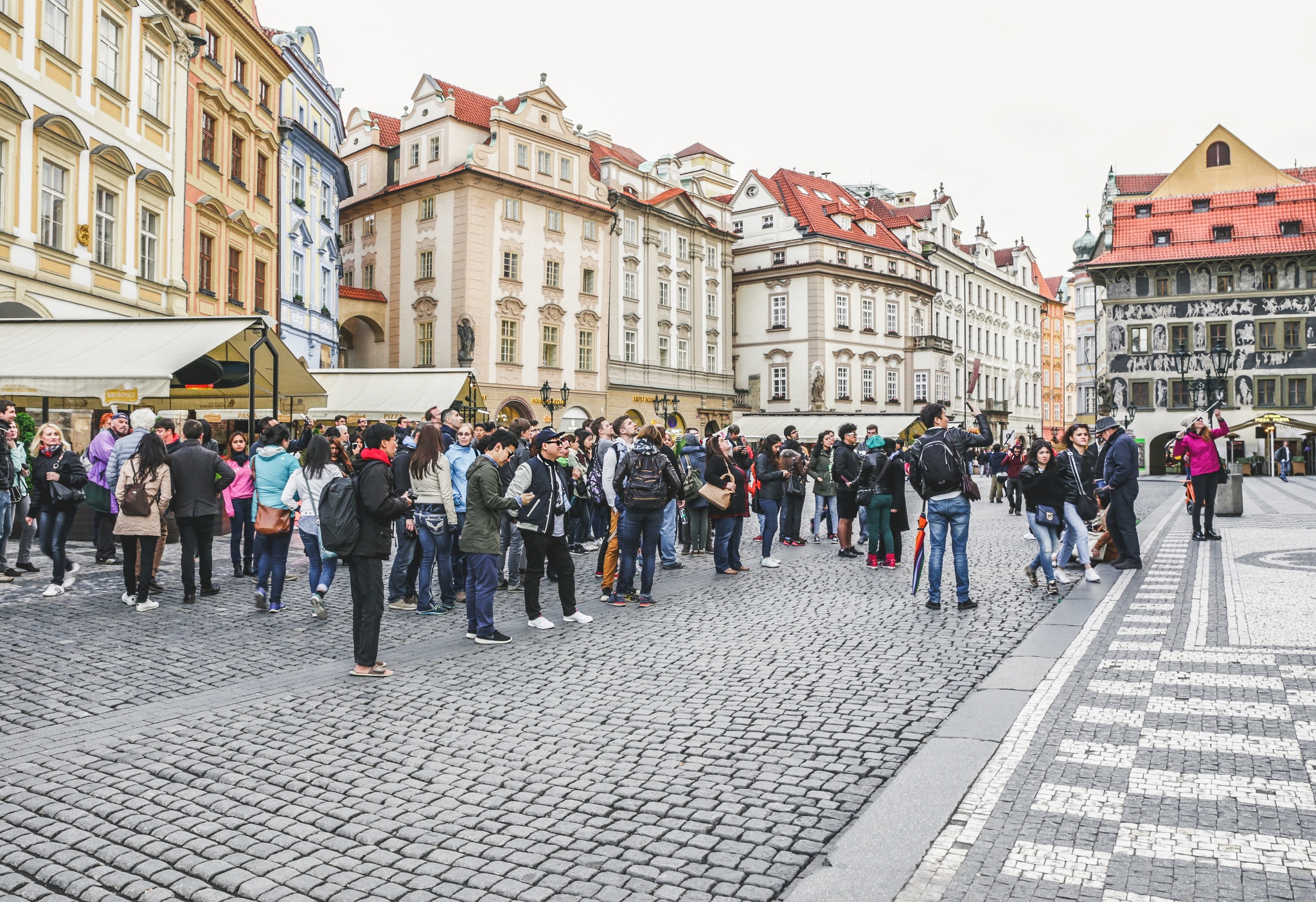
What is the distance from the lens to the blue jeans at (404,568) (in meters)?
10.2

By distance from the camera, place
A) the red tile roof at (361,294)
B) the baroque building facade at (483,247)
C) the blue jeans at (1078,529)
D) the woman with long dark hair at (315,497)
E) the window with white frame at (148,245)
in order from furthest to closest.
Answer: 1. the red tile roof at (361,294)
2. the baroque building facade at (483,247)
3. the window with white frame at (148,245)
4. the blue jeans at (1078,529)
5. the woman with long dark hair at (315,497)

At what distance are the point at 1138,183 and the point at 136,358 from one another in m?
75.7

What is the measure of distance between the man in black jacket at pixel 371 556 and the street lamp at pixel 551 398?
1079 inches

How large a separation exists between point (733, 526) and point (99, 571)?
7.70 metres

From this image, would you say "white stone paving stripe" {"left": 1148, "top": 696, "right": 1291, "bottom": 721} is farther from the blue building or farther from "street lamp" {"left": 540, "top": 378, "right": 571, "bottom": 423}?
"street lamp" {"left": 540, "top": 378, "right": 571, "bottom": 423}

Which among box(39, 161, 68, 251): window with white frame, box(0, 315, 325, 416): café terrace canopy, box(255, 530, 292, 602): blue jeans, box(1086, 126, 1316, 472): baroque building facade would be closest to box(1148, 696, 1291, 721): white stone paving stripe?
box(255, 530, 292, 602): blue jeans

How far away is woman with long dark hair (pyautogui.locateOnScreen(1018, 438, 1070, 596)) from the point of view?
10906mm

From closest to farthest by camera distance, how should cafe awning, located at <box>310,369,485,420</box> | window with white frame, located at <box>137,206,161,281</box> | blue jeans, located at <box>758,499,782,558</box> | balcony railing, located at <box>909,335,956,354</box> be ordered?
1. blue jeans, located at <box>758,499,782,558</box>
2. window with white frame, located at <box>137,206,161,281</box>
3. cafe awning, located at <box>310,369,485,420</box>
4. balcony railing, located at <box>909,335,956,354</box>

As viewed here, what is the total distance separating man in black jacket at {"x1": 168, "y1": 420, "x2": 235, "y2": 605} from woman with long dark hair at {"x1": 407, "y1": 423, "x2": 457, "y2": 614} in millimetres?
1973

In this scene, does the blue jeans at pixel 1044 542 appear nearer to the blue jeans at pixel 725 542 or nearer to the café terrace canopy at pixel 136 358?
the blue jeans at pixel 725 542

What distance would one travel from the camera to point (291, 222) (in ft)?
105

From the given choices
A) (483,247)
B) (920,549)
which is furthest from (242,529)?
(483,247)

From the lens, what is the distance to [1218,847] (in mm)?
4047

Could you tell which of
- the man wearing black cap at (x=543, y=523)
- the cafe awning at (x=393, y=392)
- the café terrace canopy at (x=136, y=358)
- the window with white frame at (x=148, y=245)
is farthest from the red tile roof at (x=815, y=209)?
the man wearing black cap at (x=543, y=523)
